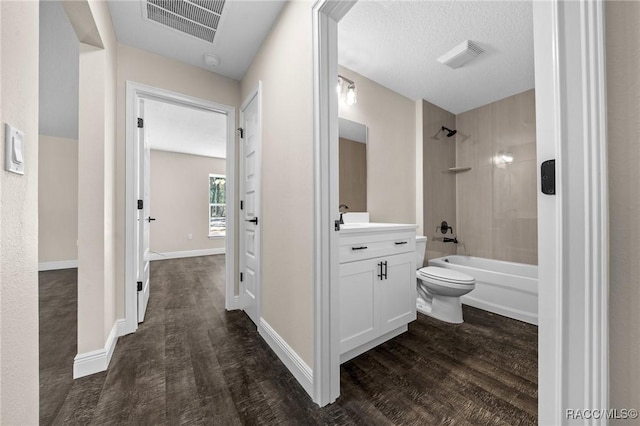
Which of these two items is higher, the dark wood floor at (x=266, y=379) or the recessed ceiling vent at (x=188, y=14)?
the recessed ceiling vent at (x=188, y=14)

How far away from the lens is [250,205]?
7.66 feet

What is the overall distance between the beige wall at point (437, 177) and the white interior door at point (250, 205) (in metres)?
2.00

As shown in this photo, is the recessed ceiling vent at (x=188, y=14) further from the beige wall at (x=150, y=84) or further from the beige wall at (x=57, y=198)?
the beige wall at (x=57, y=198)

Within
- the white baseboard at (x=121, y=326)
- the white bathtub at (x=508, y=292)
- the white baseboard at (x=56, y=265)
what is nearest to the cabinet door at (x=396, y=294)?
the white bathtub at (x=508, y=292)

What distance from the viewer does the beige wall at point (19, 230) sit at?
→ 0.60 m

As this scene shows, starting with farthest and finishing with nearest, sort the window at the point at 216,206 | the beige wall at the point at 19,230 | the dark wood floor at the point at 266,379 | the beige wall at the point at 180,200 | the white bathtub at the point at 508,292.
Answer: the window at the point at 216,206 → the beige wall at the point at 180,200 → the white bathtub at the point at 508,292 → the dark wood floor at the point at 266,379 → the beige wall at the point at 19,230

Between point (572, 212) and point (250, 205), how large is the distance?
2.18m

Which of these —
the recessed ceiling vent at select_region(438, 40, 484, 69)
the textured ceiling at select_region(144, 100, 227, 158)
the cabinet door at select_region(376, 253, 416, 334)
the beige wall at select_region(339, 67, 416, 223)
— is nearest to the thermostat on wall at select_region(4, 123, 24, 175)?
the cabinet door at select_region(376, 253, 416, 334)

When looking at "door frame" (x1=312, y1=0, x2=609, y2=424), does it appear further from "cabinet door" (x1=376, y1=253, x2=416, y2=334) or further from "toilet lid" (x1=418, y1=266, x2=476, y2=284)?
"toilet lid" (x1=418, y1=266, x2=476, y2=284)

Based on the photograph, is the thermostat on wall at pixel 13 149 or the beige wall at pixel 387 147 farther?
the beige wall at pixel 387 147

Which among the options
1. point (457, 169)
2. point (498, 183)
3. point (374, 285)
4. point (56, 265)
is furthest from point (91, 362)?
point (56, 265)

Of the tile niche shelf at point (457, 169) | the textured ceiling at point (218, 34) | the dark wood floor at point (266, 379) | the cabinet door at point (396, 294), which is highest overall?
the textured ceiling at point (218, 34)

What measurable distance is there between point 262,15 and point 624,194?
6.91 ft

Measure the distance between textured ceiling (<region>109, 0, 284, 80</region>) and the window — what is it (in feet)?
13.2
